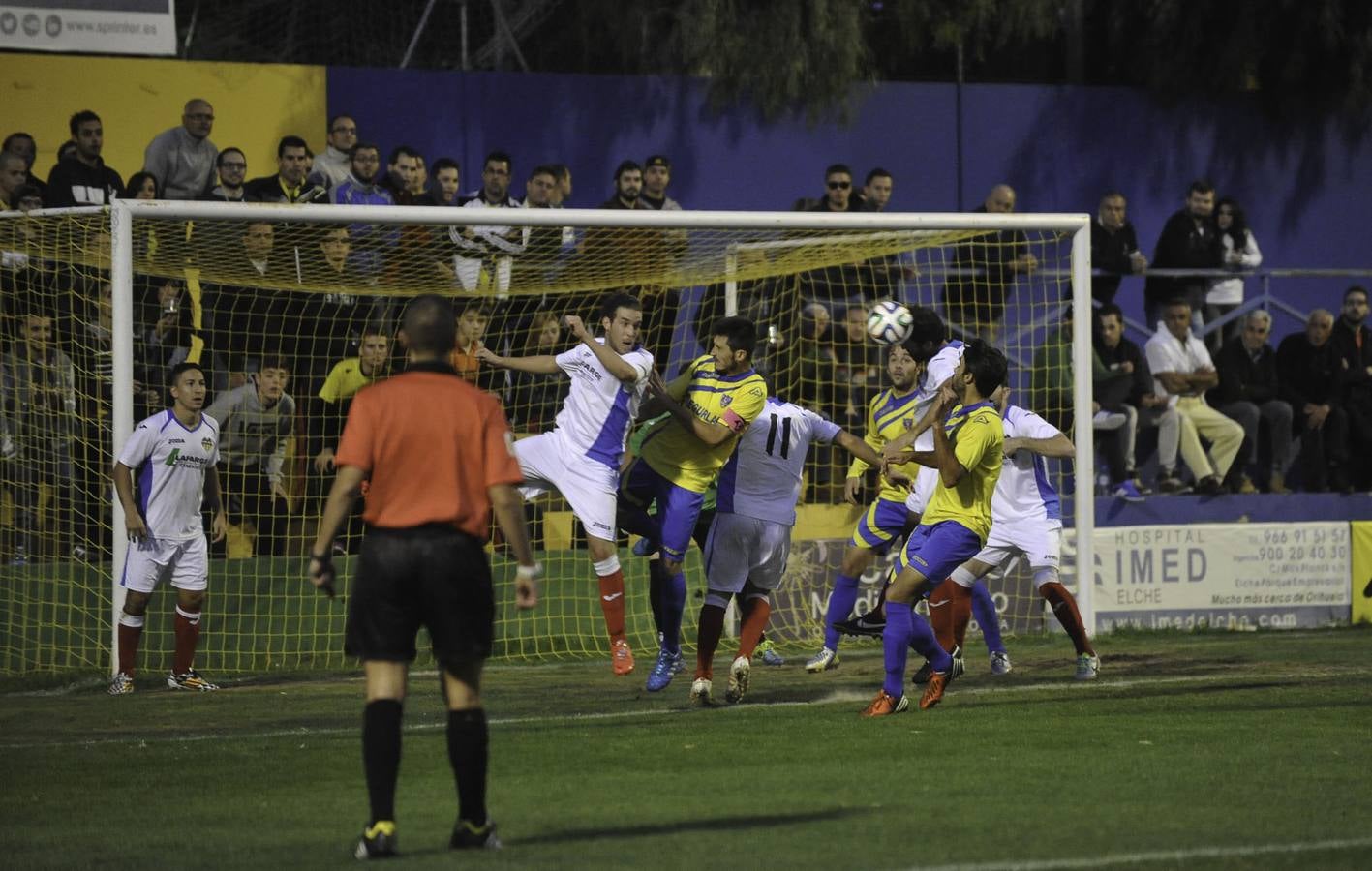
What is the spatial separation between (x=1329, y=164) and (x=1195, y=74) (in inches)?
79.3

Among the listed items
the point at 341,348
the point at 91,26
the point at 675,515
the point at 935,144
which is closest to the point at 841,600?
the point at 675,515

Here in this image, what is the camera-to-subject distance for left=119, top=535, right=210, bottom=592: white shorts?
11.7 metres

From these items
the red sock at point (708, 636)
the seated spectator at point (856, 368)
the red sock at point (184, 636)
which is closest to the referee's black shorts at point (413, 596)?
the red sock at point (708, 636)

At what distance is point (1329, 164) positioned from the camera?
20.4 m

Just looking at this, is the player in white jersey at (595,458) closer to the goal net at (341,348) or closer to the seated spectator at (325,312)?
the goal net at (341,348)

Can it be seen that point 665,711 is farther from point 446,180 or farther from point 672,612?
point 446,180

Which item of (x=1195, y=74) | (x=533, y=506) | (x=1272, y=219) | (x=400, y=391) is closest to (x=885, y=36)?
(x=1195, y=74)

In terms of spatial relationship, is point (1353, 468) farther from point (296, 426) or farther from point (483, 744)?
point (483, 744)

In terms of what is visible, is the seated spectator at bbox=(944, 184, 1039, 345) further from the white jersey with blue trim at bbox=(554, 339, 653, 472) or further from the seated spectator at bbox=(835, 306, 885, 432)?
the white jersey with blue trim at bbox=(554, 339, 653, 472)

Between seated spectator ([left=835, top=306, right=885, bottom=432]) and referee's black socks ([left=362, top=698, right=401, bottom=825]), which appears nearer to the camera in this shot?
referee's black socks ([left=362, top=698, right=401, bottom=825])

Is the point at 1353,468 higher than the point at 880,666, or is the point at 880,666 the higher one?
the point at 1353,468

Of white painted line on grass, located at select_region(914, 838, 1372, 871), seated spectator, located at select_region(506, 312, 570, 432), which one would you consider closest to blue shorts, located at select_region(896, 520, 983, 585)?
white painted line on grass, located at select_region(914, 838, 1372, 871)

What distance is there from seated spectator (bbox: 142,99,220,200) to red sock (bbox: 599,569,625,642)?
5.34 metres

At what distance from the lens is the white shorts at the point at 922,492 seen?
1233 cm
